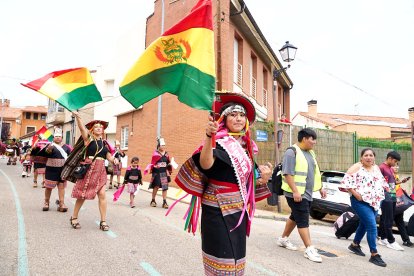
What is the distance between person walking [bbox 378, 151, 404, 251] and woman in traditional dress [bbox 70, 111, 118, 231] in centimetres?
537

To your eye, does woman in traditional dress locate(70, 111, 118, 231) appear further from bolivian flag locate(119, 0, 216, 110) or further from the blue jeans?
the blue jeans

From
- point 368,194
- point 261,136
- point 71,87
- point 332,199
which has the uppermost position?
point 71,87

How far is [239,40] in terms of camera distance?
1797 cm

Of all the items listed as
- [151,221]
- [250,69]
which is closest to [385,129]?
[250,69]

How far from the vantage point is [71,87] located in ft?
18.9

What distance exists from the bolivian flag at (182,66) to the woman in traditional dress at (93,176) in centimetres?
336

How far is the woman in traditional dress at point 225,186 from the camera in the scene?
8.31 ft

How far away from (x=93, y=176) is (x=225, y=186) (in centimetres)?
427

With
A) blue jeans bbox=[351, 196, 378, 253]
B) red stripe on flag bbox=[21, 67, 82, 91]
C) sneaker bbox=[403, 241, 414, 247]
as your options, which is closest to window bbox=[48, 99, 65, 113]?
red stripe on flag bbox=[21, 67, 82, 91]

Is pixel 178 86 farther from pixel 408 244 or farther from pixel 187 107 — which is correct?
pixel 187 107

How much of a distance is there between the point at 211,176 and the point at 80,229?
452 centimetres

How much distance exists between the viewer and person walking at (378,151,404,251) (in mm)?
6453

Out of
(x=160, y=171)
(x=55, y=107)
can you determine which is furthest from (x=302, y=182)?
(x=55, y=107)

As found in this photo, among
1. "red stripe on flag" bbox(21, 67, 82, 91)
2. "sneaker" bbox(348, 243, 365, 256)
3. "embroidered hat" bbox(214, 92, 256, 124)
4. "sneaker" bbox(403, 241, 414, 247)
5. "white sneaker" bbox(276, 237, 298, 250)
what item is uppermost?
"red stripe on flag" bbox(21, 67, 82, 91)
